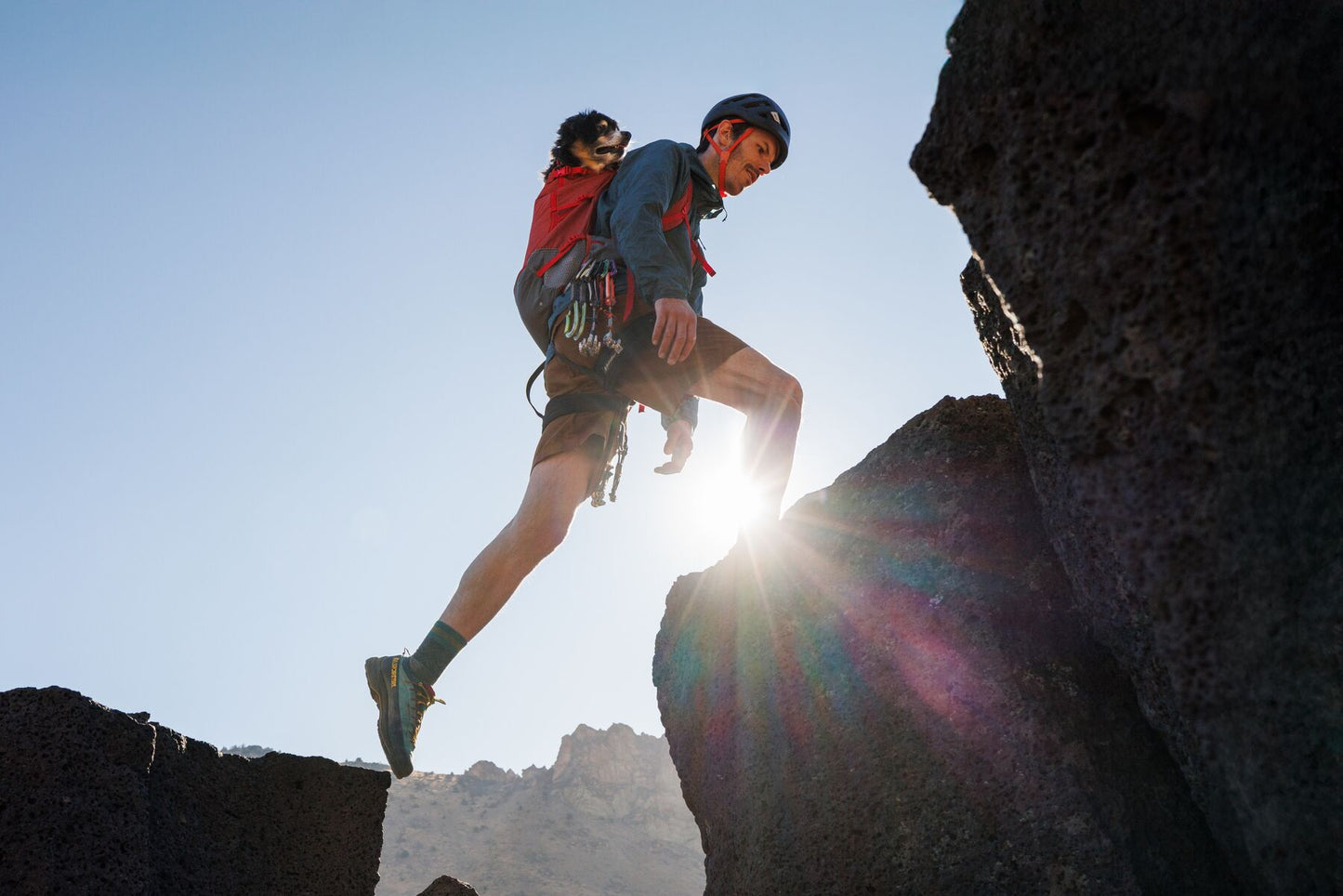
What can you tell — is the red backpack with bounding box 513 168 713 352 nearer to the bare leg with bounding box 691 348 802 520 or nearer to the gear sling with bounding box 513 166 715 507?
the gear sling with bounding box 513 166 715 507

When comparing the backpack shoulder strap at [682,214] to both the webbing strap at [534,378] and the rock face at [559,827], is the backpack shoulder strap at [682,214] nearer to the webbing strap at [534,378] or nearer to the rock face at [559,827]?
the webbing strap at [534,378]

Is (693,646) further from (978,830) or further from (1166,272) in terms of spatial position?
(1166,272)

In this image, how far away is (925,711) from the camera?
2385 mm

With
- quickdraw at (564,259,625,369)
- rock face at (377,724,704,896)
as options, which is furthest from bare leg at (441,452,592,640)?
rock face at (377,724,704,896)

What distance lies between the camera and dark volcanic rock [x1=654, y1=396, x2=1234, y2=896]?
2.16 meters

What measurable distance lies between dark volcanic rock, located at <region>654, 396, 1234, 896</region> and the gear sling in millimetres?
940

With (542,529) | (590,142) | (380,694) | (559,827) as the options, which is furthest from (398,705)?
(559,827)

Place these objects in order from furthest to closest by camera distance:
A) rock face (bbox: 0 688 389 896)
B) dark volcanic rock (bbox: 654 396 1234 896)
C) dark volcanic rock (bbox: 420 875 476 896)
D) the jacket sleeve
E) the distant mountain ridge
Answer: the distant mountain ridge, the jacket sleeve, dark volcanic rock (bbox: 420 875 476 896), rock face (bbox: 0 688 389 896), dark volcanic rock (bbox: 654 396 1234 896)

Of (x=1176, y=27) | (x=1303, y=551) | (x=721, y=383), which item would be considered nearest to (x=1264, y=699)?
(x=1303, y=551)

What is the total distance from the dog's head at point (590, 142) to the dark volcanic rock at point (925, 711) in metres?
1.86

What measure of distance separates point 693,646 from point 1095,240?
1.92 metres

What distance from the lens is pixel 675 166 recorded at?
3.79 m

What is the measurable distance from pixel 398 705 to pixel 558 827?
5426 centimetres

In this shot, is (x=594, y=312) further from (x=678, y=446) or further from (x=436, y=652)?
(x=436, y=652)
